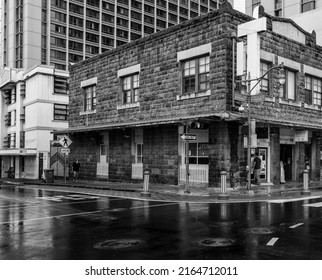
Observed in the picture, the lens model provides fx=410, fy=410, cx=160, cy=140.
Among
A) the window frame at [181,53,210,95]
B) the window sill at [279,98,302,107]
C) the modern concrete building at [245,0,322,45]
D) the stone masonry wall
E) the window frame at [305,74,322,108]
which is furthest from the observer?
the modern concrete building at [245,0,322,45]

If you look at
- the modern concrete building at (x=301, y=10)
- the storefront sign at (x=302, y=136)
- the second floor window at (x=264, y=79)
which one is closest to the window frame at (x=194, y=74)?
the second floor window at (x=264, y=79)

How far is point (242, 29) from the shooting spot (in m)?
19.6

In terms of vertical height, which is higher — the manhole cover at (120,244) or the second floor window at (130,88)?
the second floor window at (130,88)

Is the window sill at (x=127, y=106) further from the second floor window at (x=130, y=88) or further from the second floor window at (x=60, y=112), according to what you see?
the second floor window at (x=60, y=112)

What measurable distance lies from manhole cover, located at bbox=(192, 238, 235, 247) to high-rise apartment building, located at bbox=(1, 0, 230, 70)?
7064 centimetres

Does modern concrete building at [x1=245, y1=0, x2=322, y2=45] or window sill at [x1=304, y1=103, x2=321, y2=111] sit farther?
modern concrete building at [x1=245, y1=0, x2=322, y2=45]

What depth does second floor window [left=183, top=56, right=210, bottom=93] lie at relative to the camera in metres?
20.7

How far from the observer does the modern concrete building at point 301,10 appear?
1550 inches

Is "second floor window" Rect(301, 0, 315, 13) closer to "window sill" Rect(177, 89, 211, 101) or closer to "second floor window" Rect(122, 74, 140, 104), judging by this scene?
"second floor window" Rect(122, 74, 140, 104)

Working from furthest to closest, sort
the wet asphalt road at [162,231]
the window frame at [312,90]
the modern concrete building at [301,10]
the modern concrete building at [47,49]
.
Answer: the modern concrete building at [301,10] → the modern concrete building at [47,49] → the window frame at [312,90] → the wet asphalt road at [162,231]

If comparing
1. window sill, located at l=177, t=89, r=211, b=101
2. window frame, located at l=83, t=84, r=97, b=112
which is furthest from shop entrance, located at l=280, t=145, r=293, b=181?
window frame, located at l=83, t=84, r=97, b=112

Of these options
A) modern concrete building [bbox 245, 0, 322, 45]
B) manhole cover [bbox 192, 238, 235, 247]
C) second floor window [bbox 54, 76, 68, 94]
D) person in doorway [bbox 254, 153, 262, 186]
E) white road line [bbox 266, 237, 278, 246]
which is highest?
modern concrete building [bbox 245, 0, 322, 45]

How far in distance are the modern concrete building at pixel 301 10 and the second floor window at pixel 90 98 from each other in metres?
22.9
